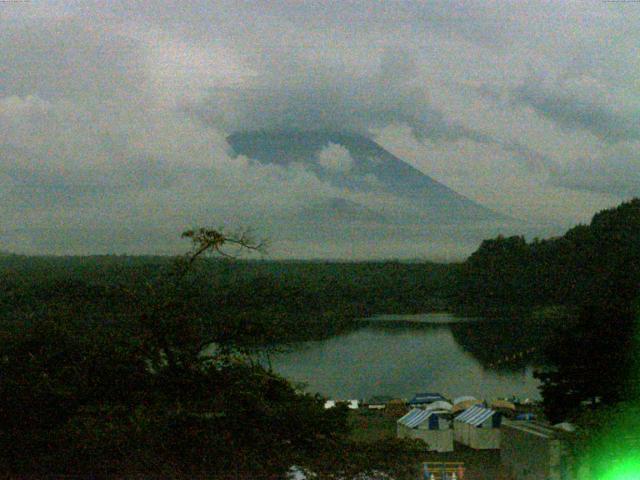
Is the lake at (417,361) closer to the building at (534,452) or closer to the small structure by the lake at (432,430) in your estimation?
the small structure by the lake at (432,430)

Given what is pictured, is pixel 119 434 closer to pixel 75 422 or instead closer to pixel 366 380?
pixel 75 422

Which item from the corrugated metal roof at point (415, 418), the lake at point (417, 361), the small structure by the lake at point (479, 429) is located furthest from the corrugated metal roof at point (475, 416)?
the lake at point (417, 361)

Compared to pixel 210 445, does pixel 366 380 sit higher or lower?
lower

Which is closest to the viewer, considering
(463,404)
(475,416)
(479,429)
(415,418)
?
(479,429)

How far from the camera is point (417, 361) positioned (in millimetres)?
31359

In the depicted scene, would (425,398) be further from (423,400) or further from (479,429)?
(479,429)

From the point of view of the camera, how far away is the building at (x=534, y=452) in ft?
17.6

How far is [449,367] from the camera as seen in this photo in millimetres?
29703

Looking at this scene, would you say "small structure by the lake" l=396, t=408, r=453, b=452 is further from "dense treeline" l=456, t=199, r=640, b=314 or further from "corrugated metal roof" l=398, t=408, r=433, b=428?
"dense treeline" l=456, t=199, r=640, b=314

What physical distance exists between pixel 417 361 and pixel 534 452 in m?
25.4

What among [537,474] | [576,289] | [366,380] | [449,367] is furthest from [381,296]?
[537,474]

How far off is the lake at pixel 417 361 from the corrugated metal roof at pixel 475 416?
6.11 metres

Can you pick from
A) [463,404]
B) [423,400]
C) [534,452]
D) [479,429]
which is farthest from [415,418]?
[534,452]

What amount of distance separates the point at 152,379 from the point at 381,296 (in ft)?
144
